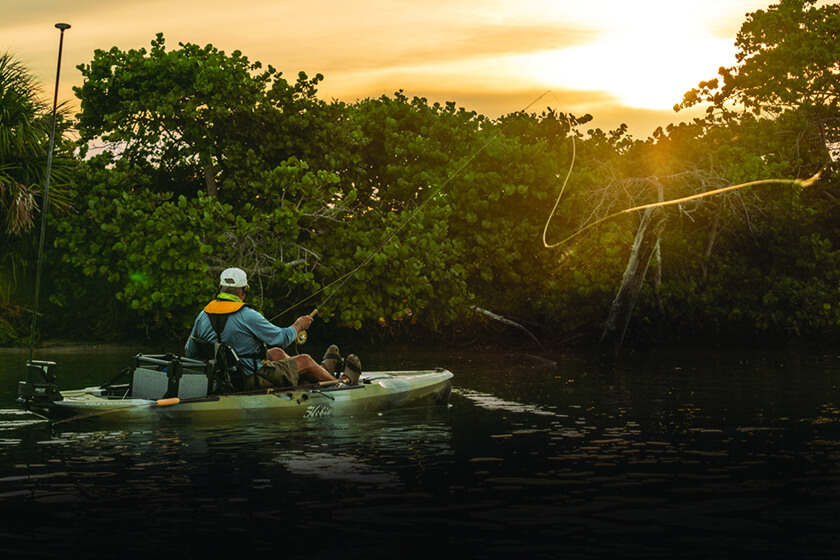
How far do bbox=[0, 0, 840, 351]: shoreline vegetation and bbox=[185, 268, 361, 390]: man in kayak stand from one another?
10.5m

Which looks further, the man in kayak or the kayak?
the man in kayak

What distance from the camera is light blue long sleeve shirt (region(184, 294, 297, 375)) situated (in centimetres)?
1349

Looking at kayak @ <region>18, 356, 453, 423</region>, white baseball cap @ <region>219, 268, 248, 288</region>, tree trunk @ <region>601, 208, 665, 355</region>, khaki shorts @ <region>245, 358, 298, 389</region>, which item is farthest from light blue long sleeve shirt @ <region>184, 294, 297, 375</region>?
tree trunk @ <region>601, 208, 665, 355</region>

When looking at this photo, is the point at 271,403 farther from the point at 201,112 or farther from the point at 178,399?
the point at 201,112

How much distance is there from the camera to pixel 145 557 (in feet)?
23.6

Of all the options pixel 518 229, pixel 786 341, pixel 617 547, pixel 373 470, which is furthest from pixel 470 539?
pixel 786 341

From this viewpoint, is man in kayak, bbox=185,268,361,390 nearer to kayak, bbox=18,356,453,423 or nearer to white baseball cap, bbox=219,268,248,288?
white baseball cap, bbox=219,268,248,288

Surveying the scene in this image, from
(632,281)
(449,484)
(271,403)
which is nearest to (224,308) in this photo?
(271,403)

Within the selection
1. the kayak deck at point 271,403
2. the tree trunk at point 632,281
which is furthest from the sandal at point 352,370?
the tree trunk at point 632,281

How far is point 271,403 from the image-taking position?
1383 cm

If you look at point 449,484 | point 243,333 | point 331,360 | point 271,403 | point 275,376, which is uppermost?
point 243,333

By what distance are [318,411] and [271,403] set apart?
28.0 inches

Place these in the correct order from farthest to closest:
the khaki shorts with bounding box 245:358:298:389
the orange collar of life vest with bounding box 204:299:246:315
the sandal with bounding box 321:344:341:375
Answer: the sandal with bounding box 321:344:341:375
the khaki shorts with bounding box 245:358:298:389
the orange collar of life vest with bounding box 204:299:246:315

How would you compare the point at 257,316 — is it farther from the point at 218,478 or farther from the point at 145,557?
the point at 145,557
